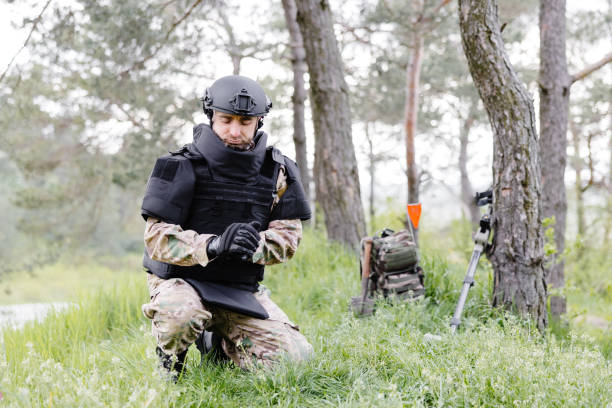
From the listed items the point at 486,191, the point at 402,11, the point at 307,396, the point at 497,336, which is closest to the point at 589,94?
the point at 402,11

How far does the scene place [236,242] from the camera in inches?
104

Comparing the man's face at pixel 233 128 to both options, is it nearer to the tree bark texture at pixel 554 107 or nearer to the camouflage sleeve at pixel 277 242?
the camouflage sleeve at pixel 277 242

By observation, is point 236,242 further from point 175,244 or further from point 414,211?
point 414,211

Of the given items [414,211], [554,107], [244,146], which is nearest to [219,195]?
[244,146]

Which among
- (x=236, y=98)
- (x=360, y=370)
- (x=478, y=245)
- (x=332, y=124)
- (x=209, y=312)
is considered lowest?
(x=360, y=370)

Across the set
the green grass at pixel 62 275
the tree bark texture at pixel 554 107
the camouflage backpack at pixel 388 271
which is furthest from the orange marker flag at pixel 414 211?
the green grass at pixel 62 275

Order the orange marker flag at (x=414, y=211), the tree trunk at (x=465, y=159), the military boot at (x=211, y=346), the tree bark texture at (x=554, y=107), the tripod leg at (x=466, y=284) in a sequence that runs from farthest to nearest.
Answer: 1. the tree trunk at (x=465, y=159)
2. the tree bark texture at (x=554, y=107)
3. the orange marker flag at (x=414, y=211)
4. the tripod leg at (x=466, y=284)
5. the military boot at (x=211, y=346)

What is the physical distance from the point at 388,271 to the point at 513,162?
135 centimetres

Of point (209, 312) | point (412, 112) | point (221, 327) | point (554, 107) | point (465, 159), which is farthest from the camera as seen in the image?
point (465, 159)

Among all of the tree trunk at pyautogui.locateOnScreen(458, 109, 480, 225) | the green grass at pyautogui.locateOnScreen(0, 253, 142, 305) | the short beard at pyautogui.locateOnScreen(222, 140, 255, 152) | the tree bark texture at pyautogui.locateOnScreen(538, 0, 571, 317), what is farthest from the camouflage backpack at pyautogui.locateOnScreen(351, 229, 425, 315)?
the green grass at pyautogui.locateOnScreen(0, 253, 142, 305)

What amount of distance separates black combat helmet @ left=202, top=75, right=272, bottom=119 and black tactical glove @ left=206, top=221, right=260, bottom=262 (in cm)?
68

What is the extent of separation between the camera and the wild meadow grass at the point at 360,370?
2354 mm

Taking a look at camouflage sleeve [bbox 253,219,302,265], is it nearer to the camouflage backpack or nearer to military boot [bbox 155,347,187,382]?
military boot [bbox 155,347,187,382]

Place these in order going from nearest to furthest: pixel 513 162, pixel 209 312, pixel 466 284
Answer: pixel 209 312 < pixel 466 284 < pixel 513 162
